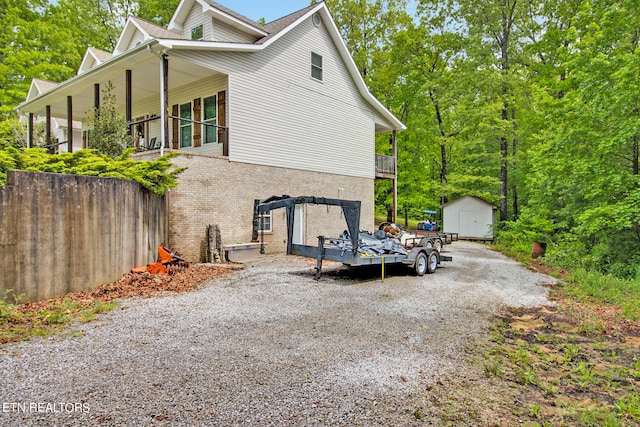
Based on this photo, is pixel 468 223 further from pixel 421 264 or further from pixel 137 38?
pixel 137 38

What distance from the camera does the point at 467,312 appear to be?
702 cm

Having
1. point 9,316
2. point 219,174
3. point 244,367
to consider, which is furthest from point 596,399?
point 219,174

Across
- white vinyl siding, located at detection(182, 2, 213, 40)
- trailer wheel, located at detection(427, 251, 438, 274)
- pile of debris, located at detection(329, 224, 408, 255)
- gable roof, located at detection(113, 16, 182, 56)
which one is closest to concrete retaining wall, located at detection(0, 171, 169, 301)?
pile of debris, located at detection(329, 224, 408, 255)

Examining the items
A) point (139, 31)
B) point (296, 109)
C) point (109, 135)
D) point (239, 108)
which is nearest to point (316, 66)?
point (296, 109)

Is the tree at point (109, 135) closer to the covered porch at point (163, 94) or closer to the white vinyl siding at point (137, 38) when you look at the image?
the covered porch at point (163, 94)

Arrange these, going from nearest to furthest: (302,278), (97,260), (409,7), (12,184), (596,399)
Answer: (596,399) → (12,184) → (97,260) → (302,278) → (409,7)

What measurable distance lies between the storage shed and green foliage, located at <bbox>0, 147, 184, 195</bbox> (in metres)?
21.2

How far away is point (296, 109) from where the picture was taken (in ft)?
51.3

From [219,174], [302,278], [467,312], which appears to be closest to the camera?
[467,312]

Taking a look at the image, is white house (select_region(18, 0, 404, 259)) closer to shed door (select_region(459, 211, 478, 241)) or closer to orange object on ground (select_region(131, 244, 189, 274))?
orange object on ground (select_region(131, 244, 189, 274))

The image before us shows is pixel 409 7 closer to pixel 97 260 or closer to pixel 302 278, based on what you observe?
pixel 302 278

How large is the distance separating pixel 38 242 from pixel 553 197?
2056 cm

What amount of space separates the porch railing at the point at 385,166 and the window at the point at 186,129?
1044cm

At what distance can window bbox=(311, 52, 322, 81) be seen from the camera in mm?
16797
